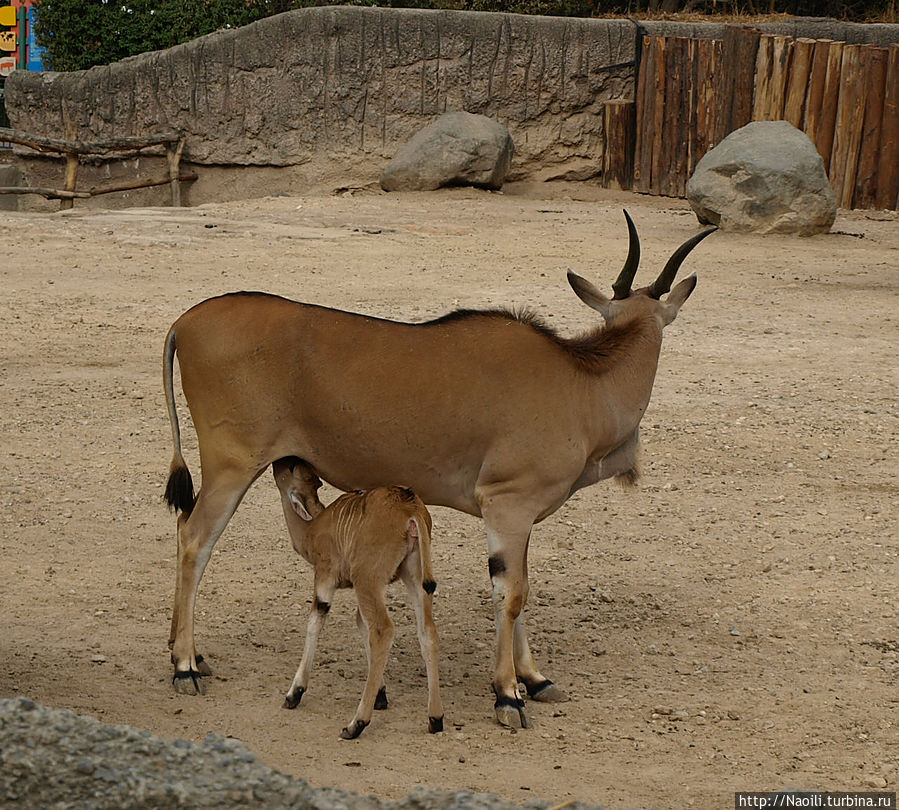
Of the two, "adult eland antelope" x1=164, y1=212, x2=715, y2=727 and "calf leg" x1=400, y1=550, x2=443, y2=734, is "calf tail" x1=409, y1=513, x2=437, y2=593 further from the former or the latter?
"adult eland antelope" x1=164, y1=212, x2=715, y2=727

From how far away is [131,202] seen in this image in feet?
58.9

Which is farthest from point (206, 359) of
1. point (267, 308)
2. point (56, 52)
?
point (56, 52)

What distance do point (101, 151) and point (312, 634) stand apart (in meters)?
14.0

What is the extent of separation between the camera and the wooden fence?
1512 cm

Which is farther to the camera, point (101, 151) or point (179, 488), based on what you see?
point (101, 151)

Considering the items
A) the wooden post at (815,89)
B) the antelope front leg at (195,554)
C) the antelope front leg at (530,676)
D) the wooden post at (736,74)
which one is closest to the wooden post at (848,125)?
the wooden post at (815,89)

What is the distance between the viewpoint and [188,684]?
4703mm

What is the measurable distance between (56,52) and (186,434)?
14816 millimetres

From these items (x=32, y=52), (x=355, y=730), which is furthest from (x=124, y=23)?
(x=355, y=730)

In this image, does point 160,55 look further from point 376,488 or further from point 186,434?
point 376,488

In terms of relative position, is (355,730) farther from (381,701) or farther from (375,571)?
(375,571)

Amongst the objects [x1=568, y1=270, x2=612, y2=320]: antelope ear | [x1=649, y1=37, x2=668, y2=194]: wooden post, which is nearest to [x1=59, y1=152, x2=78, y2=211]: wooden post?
[x1=649, y1=37, x2=668, y2=194]: wooden post

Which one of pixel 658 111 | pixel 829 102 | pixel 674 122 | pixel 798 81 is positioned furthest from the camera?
pixel 658 111

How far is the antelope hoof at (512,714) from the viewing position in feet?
14.7
